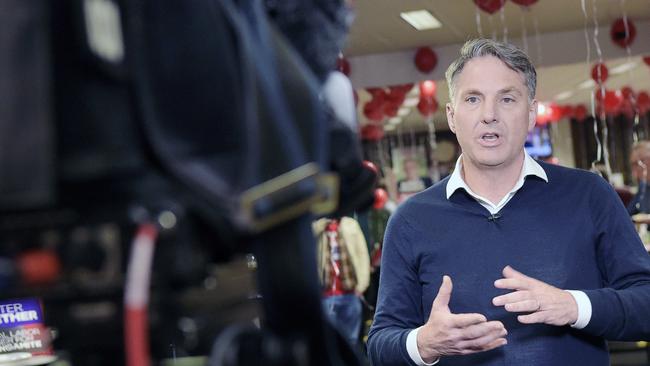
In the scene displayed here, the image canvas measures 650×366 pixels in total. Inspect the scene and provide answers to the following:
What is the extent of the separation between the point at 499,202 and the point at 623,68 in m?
13.5

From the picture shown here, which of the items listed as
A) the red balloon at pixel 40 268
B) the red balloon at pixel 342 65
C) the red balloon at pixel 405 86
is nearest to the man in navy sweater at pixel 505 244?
the red balloon at pixel 342 65

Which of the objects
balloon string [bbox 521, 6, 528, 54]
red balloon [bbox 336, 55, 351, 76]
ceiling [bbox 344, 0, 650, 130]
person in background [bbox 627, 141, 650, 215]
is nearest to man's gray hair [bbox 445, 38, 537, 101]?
red balloon [bbox 336, 55, 351, 76]

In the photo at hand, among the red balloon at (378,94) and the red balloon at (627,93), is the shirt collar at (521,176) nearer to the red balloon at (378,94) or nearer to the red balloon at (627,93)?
the red balloon at (378,94)

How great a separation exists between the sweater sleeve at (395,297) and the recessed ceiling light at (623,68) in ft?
41.1

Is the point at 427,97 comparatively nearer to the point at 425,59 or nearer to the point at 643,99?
the point at 425,59

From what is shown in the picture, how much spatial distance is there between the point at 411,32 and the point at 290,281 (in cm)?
981

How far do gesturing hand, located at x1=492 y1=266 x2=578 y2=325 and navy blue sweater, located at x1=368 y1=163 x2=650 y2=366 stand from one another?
3.5 inches

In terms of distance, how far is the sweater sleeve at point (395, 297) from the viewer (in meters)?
1.98

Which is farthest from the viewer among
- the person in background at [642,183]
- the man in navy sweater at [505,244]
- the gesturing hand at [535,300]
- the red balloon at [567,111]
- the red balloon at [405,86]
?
the red balloon at [567,111]

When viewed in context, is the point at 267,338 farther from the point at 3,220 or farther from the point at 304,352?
the point at 3,220

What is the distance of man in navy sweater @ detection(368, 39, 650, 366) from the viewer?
1853 mm

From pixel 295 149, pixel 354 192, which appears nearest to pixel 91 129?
pixel 295 149

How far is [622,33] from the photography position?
1037 cm

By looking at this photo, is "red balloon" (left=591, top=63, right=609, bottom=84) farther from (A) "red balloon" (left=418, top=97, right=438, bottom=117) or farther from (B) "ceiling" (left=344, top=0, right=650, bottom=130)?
(A) "red balloon" (left=418, top=97, right=438, bottom=117)
